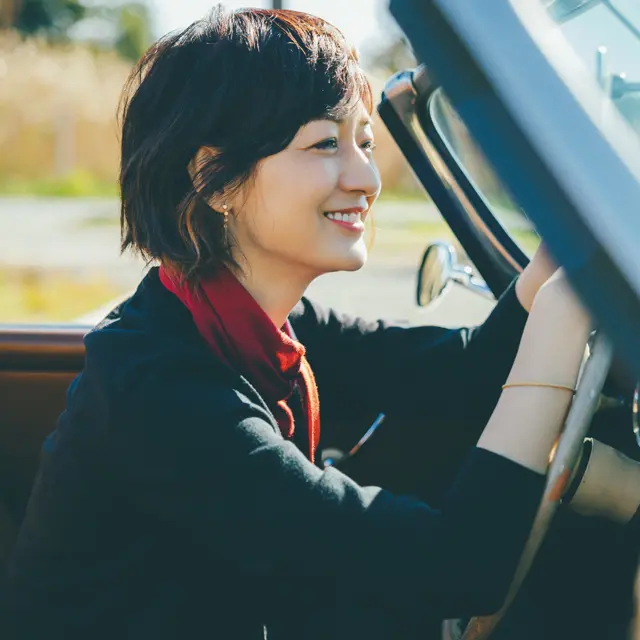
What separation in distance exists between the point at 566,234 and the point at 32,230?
15.1m

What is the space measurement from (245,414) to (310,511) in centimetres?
15

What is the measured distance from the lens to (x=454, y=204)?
1668 mm

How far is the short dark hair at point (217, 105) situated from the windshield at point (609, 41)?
35cm

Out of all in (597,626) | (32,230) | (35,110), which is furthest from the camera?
(35,110)

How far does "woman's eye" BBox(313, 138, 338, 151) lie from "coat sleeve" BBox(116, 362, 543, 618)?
14.8 inches

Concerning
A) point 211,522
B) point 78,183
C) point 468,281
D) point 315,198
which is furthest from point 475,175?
point 78,183

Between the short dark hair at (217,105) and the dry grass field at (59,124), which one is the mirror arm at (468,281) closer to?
the short dark hair at (217,105)

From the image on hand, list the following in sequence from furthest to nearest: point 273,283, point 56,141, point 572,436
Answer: point 56,141
point 273,283
point 572,436

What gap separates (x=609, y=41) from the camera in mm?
1071

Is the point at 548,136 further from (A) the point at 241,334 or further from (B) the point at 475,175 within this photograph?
(B) the point at 475,175

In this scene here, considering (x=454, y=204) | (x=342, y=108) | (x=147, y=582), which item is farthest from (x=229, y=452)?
(x=454, y=204)

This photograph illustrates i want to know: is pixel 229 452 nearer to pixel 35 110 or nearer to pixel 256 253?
pixel 256 253

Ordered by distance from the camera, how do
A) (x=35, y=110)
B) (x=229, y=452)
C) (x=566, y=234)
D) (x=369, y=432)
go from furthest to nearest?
1. (x=35, y=110)
2. (x=369, y=432)
3. (x=229, y=452)
4. (x=566, y=234)

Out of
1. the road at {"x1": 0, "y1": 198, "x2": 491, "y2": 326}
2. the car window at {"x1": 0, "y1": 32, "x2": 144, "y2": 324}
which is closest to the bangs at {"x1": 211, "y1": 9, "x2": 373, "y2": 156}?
the road at {"x1": 0, "y1": 198, "x2": 491, "y2": 326}
